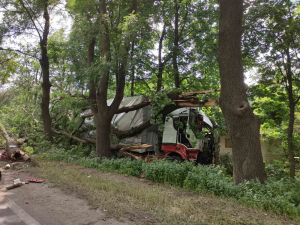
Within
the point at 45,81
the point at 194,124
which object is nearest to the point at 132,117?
the point at 194,124

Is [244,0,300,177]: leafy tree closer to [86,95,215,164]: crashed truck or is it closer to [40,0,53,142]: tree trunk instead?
[86,95,215,164]: crashed truck

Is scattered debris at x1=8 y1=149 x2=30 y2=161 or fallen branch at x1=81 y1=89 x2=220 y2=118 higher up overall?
fallen branch at x1=81 y1=89 x2=220 y2=118

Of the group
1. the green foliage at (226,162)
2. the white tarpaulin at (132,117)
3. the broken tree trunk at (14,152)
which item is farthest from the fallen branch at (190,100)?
the broken tree trunk at (14,152)

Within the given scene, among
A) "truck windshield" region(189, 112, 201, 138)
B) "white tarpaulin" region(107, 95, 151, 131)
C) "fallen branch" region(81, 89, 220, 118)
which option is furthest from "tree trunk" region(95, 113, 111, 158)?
"truck windshield" region(189, 112, 201, 138)

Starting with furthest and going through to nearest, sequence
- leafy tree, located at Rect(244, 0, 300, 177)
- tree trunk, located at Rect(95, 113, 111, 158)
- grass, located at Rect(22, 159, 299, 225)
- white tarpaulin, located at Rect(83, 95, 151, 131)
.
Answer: white tarpaulin, located at Rect(83, 95, 151, 131) → tree trunk, located at Rect(95, 113, 111, 158) → leafy tree, located at Rect(244, 0, 300, 177) → grass, located at Rect(22, 159, 299, 225)

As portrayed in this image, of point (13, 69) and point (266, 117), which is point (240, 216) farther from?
point (13, 69)

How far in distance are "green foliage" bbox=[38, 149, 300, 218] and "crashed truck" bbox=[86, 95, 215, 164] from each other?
2.86m

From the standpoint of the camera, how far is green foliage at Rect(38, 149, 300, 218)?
4.96 metres

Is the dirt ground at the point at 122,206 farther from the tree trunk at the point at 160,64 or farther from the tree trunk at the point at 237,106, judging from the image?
the tree trunk at the point at 160,64

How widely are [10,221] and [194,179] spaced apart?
4652 millimetres

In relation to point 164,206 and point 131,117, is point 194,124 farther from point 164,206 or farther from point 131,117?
point 164,206

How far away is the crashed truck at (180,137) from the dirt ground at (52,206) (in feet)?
19.4

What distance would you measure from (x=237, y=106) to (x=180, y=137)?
17.4 feet

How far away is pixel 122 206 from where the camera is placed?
4.79 metres
